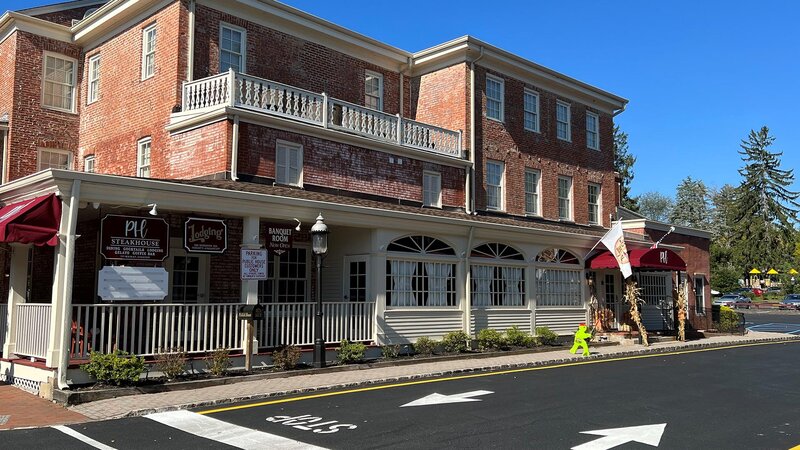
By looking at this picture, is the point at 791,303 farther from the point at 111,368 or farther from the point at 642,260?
the point at 111,368

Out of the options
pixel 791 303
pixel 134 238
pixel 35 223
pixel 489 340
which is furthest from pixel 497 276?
pixel 791 303

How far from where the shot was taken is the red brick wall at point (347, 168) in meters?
17.3

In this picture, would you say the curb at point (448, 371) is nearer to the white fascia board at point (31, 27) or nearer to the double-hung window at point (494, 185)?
the double-hung window at point (494, 185)

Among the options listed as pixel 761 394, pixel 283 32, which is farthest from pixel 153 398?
pixel 283 32

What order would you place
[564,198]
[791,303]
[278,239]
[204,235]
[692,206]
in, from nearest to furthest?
[204,235], [278,239], [564,198], [791,303], [692,206]

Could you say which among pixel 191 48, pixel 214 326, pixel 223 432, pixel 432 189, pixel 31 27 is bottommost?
pixel 223 432

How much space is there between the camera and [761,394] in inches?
480

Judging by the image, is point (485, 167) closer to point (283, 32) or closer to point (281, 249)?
point (283, 32)

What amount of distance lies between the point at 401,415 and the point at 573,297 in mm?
14230

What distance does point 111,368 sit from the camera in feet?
37.7

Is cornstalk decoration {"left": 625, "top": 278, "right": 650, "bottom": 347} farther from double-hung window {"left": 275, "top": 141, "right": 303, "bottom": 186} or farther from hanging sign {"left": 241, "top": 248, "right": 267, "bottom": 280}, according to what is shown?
hanging sign {"left": 241, "top": 248, "right": 267, "bottom": 280}

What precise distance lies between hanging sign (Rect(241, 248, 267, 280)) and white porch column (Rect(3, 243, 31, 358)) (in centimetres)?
426

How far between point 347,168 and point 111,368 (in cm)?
944

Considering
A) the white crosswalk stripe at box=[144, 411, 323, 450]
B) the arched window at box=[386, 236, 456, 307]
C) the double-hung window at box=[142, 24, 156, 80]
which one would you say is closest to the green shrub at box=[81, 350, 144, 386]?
the white crosswalk stripe at box=[144, 411, 323, 450]
